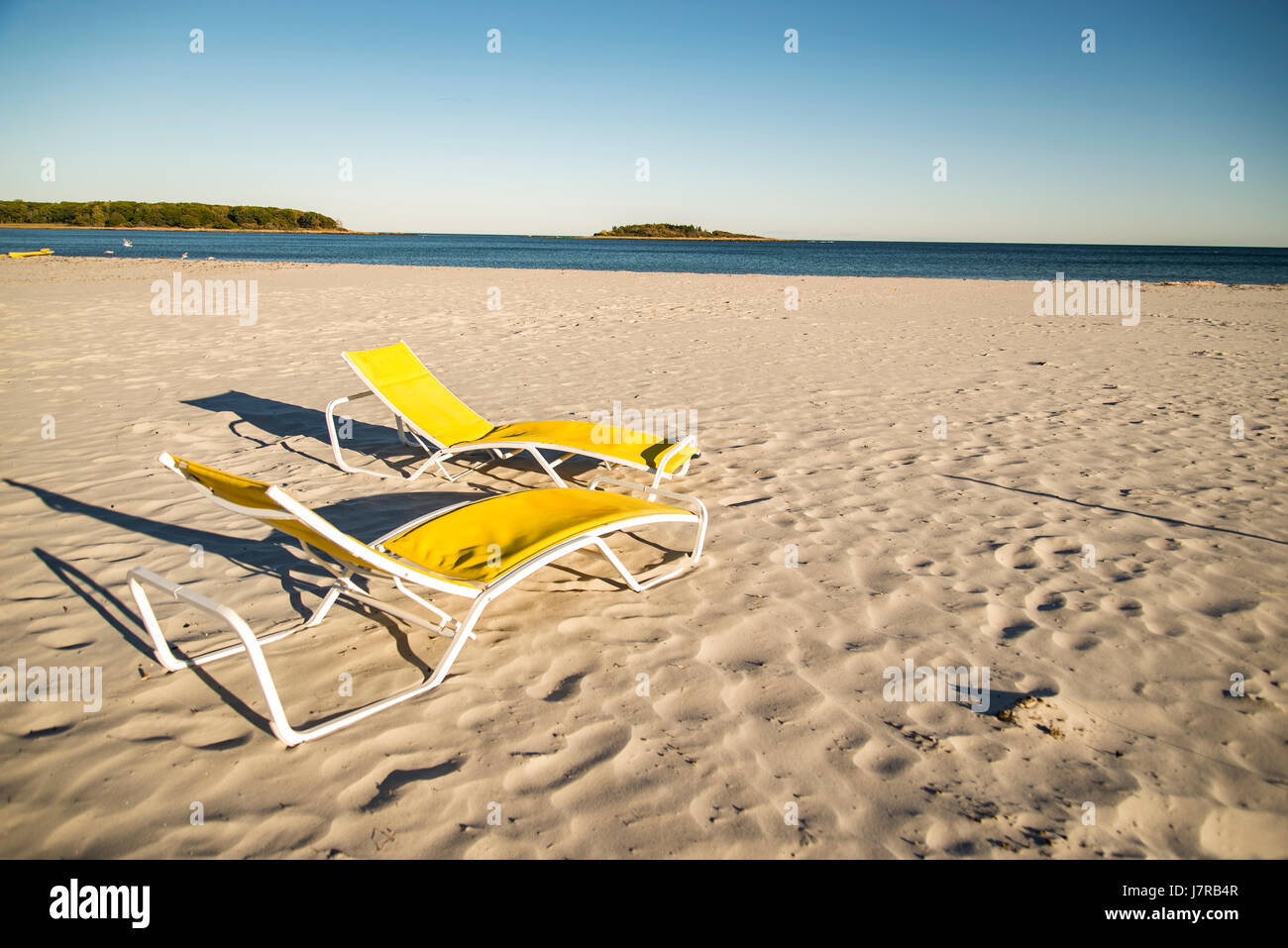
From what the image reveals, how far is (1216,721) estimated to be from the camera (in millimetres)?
2430

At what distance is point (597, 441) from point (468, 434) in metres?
1.14

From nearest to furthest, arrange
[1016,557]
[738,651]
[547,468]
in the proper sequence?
[738,651]
[1016,557]
[547,468]

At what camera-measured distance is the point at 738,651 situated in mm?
2838

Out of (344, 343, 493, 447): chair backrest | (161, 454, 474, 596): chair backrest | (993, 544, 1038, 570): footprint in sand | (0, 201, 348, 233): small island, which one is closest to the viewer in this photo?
(161, 454, 474, 596): chair backrest

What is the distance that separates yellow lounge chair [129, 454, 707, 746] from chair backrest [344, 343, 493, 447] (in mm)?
1575

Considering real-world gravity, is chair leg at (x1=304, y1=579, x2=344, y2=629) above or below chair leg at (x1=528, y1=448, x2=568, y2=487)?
below

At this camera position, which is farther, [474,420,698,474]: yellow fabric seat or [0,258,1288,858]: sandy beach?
[474,420,698,474]: yellow fabric seat

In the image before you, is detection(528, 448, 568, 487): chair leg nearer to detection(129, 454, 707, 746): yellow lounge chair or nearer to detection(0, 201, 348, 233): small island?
detection(129, 454, 707, 746): yellow lounge chair

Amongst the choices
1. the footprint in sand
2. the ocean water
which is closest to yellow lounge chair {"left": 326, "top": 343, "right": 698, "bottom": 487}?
the footprint in sand

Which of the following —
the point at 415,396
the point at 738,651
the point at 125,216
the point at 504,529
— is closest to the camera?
the point at 738,651

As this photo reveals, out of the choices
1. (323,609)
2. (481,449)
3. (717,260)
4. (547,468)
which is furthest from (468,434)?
(717,260)

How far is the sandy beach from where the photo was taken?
2021mm

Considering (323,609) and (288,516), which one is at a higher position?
(288,516)

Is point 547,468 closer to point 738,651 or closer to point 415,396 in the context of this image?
point 415,396
